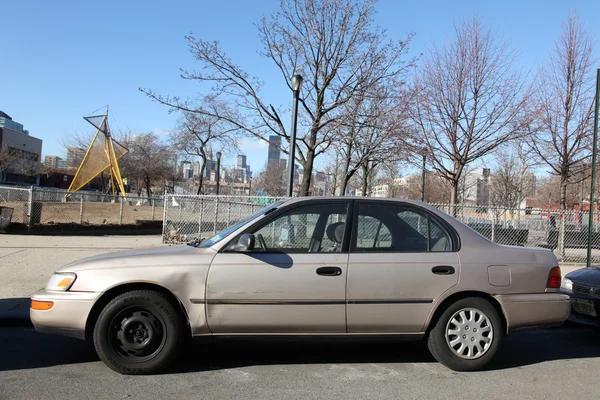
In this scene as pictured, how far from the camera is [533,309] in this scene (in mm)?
4422

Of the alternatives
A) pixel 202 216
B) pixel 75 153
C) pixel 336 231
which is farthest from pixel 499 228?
pixel 75 153

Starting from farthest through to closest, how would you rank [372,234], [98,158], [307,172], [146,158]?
1. [146,158]
2. [98,158]
3. [307,172]
4. [372,234]

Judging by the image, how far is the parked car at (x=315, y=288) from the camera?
4.04 meters

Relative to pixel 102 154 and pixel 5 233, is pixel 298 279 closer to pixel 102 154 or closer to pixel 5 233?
pixel 5 233

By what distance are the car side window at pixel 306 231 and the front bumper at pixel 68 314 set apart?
158 cm

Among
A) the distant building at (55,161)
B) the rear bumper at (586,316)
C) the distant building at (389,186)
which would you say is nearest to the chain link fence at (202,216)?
the rear bumper at (586,316)

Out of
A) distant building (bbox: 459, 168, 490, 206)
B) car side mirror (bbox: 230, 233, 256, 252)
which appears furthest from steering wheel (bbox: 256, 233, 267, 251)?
distant building (bbox: 459, 168, 490, 206)

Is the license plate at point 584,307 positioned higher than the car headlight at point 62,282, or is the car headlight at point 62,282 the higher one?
the car headlight at point 62,282

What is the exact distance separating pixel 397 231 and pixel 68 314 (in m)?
3.12

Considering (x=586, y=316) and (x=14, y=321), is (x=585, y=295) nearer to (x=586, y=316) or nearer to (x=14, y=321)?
(x=586, y=316)

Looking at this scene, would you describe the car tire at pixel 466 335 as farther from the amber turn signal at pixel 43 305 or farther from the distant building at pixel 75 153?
the distant building at pixel 75 153

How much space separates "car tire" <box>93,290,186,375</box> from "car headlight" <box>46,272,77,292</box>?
391 millimetres

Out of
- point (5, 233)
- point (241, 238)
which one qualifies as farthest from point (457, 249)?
point (5, 233)

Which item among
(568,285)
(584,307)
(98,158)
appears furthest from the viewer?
(98,158)
